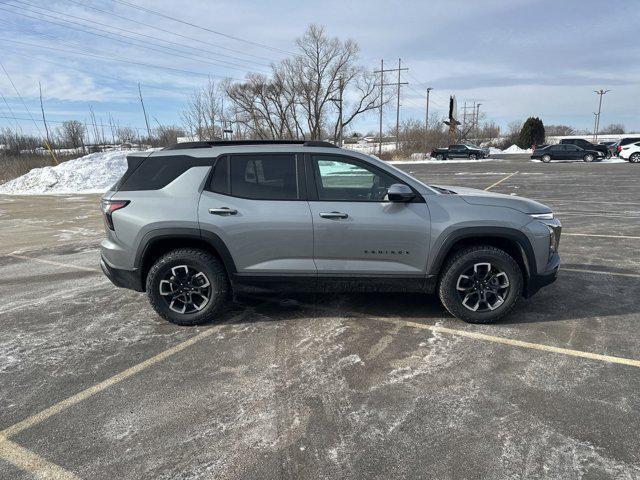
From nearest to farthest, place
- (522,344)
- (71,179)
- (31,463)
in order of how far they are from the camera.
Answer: (31,463), (522,344), (71,179)

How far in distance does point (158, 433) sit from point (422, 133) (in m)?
61.8

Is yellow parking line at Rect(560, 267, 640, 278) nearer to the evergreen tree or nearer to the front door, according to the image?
the front door

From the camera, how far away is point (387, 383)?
3.34 m

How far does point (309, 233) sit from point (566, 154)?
37949 mm

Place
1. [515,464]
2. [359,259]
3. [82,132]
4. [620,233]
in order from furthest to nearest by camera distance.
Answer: [82,132] → [620,233] → [359,259] → [515,464]

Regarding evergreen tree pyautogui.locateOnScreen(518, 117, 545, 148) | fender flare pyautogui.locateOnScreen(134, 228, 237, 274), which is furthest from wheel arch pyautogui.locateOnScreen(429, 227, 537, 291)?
evergreen tree pyautogui.locateOnScreen(518, 117, 545, 148)

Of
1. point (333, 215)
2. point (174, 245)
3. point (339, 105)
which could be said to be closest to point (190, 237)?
point (174, 245)

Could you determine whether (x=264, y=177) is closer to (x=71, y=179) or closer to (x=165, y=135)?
(x=71, y=179)

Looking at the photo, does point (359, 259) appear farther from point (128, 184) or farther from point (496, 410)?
point (128, 184)

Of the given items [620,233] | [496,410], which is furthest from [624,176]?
[496,410]

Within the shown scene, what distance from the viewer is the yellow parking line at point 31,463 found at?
8.03ft

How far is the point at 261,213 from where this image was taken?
4.23 meters

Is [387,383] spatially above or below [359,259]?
below

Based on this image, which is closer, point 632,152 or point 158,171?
point 158,171
